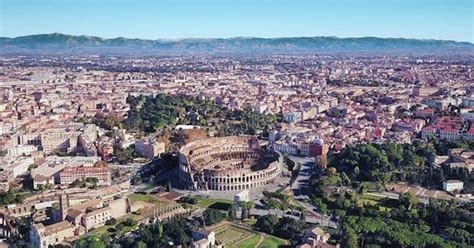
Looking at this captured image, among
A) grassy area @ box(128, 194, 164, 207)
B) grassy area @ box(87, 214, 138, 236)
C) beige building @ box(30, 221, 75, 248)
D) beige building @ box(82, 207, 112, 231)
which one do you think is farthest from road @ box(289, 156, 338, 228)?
beige building @ box(30, 221, 75, 248)

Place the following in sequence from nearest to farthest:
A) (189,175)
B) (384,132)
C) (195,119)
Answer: (189,175), (384,132), (195,119)

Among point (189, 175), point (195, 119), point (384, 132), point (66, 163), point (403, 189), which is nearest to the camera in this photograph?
point (403, 189)

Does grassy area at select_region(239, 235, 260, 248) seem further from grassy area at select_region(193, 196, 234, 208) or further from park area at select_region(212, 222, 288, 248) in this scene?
grassy area at select_region(193, 196, 234, 208)

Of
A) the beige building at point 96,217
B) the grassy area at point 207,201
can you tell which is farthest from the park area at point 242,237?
Answer: the beige building at point 96,217

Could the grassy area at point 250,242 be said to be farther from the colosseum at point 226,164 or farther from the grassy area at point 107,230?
the colosseum at point 226,164

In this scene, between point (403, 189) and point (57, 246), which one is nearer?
point (57, 246)

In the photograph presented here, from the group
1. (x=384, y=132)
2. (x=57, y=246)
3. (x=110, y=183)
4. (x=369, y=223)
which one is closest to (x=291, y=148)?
(x=384, y=132)

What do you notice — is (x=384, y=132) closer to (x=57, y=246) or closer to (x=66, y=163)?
(x=66, y=163)
